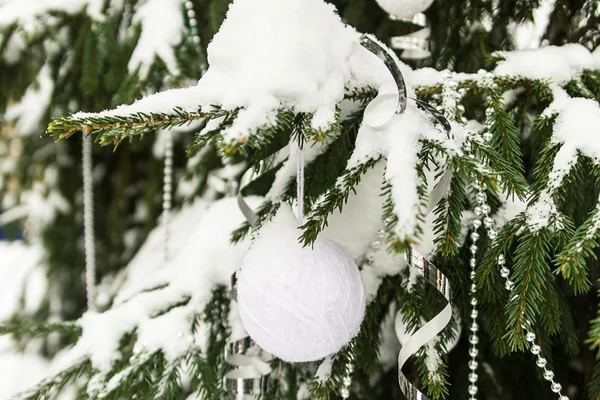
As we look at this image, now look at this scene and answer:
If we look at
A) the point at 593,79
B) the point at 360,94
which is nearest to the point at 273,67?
the point at 360,94

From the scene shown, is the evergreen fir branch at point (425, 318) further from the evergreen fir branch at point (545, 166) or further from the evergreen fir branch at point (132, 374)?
the evergreen fir branch at point (132, 374)

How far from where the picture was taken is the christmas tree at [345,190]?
1.85 ft

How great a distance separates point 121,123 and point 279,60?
0.19 meters

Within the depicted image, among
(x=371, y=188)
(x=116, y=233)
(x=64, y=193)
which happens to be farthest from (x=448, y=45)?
(x=64, y=193)

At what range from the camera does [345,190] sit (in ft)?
1.99

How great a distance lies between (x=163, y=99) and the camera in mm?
554

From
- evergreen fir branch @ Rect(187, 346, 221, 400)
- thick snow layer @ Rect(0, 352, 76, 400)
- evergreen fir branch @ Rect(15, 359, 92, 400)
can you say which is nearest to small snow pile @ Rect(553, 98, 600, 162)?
evergreen fir branch @ Rect(187, 346, 221, 400)

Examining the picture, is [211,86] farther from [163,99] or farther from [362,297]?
[362,297]

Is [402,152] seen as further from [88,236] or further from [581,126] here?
[88,236]

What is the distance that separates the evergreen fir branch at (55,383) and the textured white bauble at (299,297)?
377mm

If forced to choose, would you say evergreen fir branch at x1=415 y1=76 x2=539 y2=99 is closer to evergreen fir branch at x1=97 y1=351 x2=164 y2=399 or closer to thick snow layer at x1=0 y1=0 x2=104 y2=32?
evergreen fir branch at x1=97 y1=351 x2=164 y2=399

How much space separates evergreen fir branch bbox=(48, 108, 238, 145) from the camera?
20.8 inches

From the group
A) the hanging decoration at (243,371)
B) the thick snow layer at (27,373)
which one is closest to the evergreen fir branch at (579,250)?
the hanging decoration at (243,371)

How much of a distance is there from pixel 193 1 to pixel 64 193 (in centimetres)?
89
